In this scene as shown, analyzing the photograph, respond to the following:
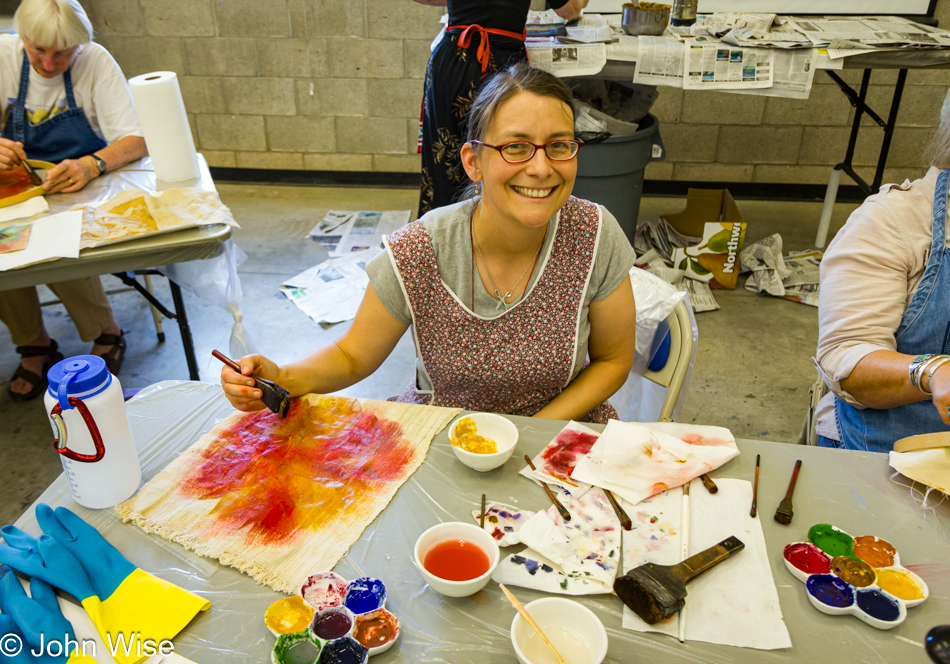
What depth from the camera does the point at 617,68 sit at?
126 inches

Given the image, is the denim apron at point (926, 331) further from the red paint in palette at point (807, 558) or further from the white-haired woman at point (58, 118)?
the white-haired woman at point (58, 118)

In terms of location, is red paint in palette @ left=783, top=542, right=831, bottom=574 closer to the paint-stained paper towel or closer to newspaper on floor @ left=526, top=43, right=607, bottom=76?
the paint-stained paper towel

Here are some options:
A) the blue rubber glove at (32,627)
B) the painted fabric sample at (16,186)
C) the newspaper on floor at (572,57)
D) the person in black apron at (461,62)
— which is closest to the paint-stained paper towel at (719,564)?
the blue rubber glove at (32,627)

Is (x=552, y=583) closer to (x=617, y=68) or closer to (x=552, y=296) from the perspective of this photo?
(x=552, y=296)

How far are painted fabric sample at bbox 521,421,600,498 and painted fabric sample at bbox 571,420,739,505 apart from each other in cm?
1

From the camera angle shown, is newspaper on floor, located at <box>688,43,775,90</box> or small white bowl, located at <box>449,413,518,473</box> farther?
newspaper on floor, located at <box>688,43,775,90</box>

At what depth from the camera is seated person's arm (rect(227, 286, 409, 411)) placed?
1.29 m

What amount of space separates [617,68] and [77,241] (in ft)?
8.08

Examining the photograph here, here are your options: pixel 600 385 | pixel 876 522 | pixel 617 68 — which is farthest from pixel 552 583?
pixel 617 68

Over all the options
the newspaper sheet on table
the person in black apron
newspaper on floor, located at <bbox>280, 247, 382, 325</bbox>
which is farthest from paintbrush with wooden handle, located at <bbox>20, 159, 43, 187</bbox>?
the newspaper sheet on table

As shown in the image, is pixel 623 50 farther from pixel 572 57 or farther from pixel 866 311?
pixel 866 311

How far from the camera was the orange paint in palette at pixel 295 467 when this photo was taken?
1097 mm

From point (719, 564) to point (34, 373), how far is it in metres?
2.89

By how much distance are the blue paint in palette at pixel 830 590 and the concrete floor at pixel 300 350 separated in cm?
173
